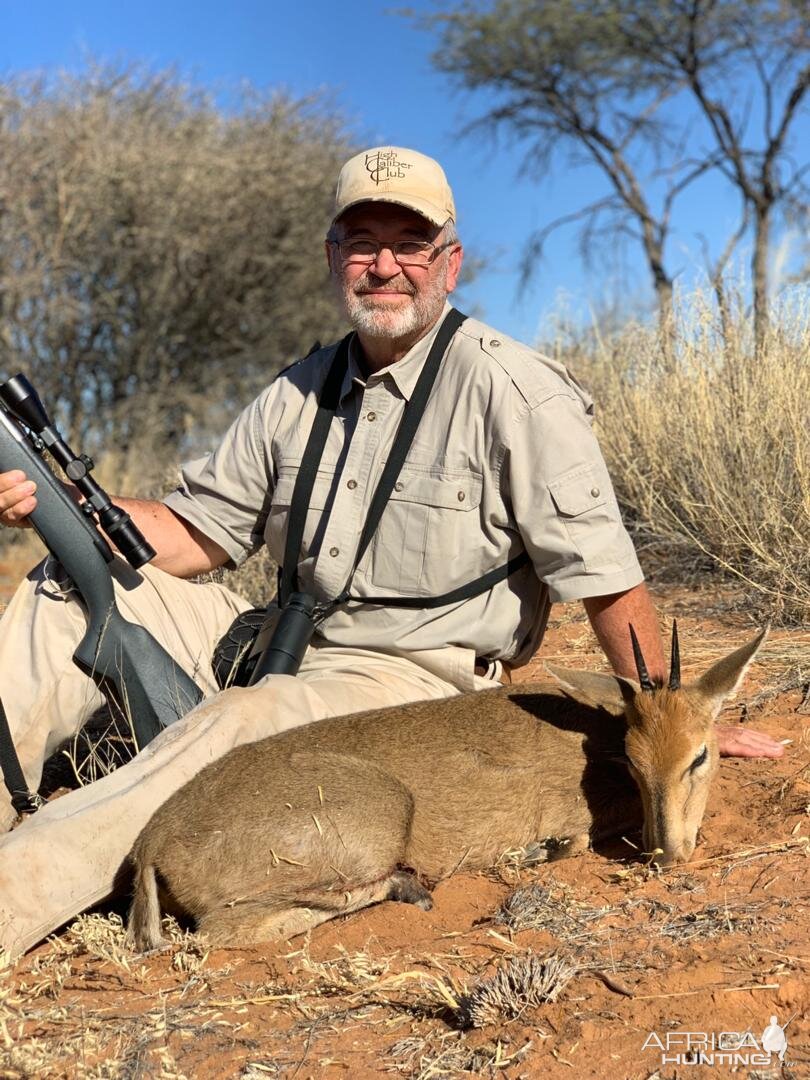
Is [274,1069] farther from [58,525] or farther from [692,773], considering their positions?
[58,525]

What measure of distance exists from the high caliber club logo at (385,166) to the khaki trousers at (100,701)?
Answer: 6.14 ft

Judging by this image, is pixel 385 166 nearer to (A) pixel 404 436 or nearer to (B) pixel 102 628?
(A) pixel 404 436

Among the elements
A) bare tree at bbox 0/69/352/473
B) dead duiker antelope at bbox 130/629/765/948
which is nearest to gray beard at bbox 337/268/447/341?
dead duiker antelope at bbox 130/629/765/948

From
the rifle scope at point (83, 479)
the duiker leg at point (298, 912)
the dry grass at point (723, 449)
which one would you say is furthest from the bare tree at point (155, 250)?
the duiker leg at point (298, 912)

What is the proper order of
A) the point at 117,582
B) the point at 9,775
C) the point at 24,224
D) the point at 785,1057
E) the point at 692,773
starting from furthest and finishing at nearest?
the point at 24,224 → the point at 117,582 → the point at 9,775 → the point at 692,773 → the point at 785,1057

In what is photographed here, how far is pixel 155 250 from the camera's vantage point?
1614 centimetres

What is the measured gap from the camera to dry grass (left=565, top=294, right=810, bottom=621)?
6.52 metres

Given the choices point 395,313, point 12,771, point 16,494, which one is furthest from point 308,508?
point 12,771

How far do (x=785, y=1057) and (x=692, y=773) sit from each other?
1303mm

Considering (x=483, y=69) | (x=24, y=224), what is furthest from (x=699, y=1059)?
(x=483, y=69)

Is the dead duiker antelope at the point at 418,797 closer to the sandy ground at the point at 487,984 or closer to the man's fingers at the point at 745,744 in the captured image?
the sandy ground at the point at 487,984

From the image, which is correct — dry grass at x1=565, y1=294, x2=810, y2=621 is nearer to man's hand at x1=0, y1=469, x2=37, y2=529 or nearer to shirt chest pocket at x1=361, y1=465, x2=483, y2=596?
shirt chest pocket at x1=361, y1=465, x2=483, y2=596

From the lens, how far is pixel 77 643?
460cm

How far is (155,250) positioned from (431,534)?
1280cm
